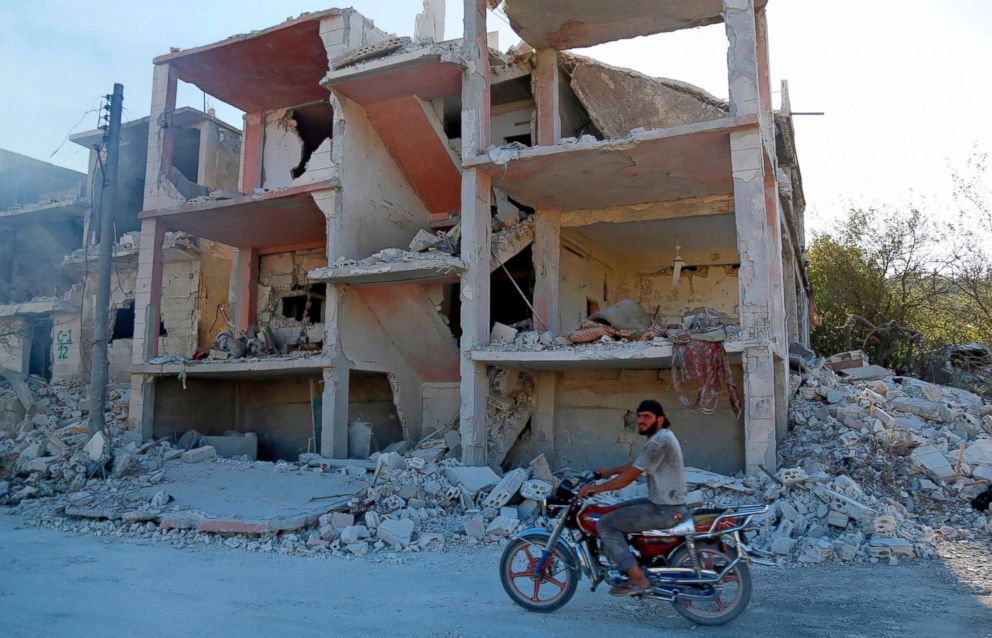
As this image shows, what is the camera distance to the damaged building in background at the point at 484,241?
12.1 metres

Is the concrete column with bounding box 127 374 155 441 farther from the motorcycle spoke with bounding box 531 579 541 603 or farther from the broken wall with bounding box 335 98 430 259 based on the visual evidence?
the motorcycle spoke with bounding box 531 579 541 603

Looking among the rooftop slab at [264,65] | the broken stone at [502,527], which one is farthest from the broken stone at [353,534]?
the rooftop slab at [264,65]

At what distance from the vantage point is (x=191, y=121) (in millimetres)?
21547

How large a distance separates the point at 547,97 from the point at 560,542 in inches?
429

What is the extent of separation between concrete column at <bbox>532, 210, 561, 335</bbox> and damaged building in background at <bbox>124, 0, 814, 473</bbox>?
0.05m

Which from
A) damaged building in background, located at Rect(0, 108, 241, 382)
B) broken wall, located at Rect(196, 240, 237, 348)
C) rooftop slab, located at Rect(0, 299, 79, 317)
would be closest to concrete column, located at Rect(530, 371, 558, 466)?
broken wall, located at Rect(196, 240, 237, 348)

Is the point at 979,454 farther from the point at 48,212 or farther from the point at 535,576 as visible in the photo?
the point at 48,212


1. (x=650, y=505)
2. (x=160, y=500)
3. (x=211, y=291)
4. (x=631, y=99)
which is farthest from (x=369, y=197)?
(x=650, y=505)

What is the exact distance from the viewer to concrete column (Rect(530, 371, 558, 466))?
14.7m

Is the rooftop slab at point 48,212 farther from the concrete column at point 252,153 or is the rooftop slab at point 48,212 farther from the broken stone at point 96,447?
the broken stone at point 96,447

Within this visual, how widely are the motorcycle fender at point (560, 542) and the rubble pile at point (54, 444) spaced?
29.9 feet

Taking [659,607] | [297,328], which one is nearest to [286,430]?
[297,328]

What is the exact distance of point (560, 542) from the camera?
5.71 m

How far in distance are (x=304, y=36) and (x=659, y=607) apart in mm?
13388
